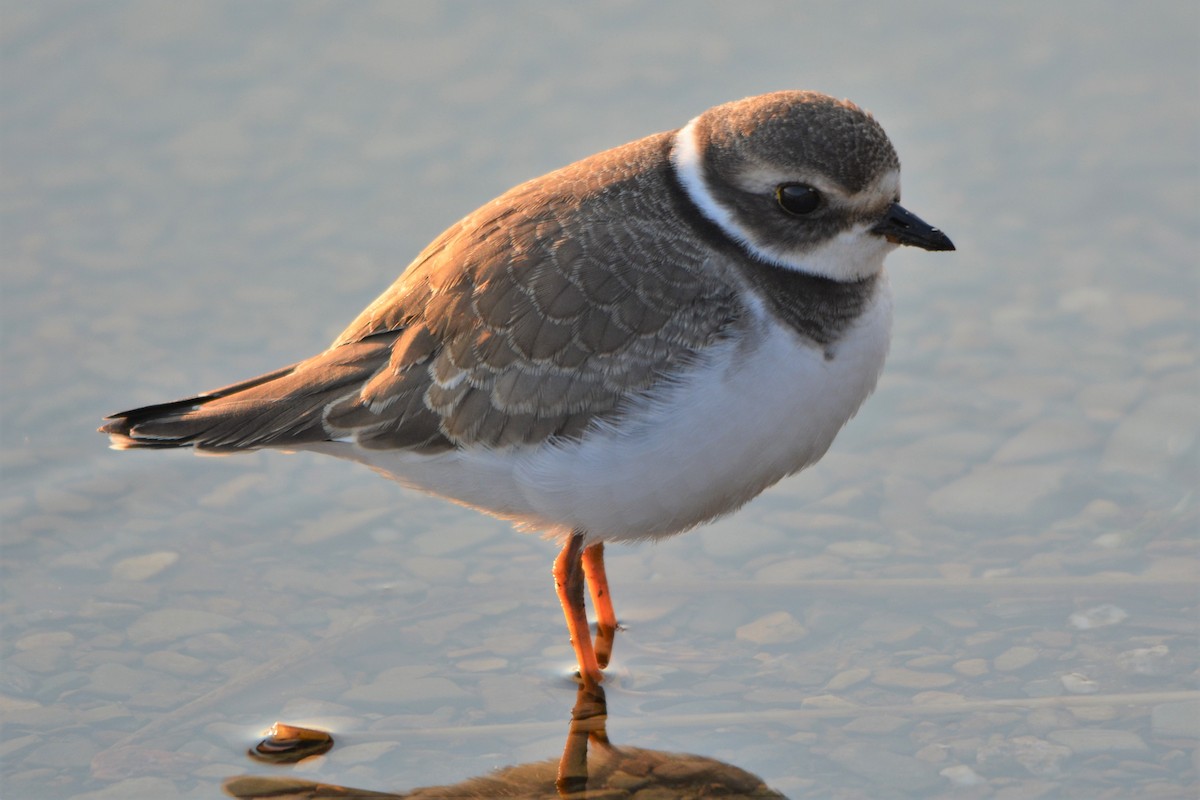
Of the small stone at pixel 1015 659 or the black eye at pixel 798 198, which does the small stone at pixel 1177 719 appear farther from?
the black eye at pixel 798 198

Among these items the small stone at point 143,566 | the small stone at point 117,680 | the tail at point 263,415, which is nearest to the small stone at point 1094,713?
the tail at point 263,415

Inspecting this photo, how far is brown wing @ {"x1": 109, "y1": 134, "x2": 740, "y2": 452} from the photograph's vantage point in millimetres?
6875

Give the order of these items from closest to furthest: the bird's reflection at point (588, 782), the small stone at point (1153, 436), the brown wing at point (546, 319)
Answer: the bird's reflection at point (588, 782)
the brown wing at point (546, 319)
the small stone at point (1153, 436)

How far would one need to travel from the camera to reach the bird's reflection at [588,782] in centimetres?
676

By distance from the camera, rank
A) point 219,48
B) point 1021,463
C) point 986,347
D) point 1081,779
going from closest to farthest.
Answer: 1. point 1081,779
2. point 1021,463
3. point 986,347
4. point 219,48

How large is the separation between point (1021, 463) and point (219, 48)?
20.5ft

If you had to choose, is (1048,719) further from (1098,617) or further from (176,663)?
(176,663)

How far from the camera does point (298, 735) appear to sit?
7062mm

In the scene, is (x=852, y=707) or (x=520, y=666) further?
(x=520, y=666)

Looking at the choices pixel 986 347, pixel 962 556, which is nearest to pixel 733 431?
pixel 962 556

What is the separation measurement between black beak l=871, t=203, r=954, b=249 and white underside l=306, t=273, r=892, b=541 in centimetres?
29

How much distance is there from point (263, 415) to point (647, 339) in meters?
1.75

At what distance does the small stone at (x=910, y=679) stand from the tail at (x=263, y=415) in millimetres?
2553

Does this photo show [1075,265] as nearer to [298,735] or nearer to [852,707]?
[852,707]
